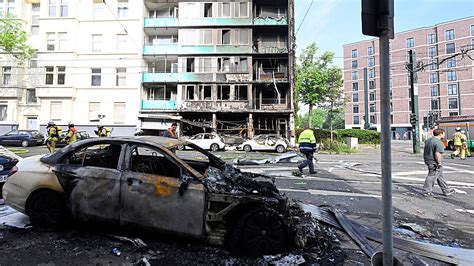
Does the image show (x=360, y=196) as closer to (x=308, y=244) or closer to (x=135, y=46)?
(x=308, y=244)

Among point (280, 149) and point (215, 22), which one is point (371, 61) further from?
point (280, 149)

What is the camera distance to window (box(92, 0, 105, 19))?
29686 millimetres

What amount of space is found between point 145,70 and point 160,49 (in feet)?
8.85

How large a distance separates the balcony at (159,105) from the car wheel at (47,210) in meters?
24.6

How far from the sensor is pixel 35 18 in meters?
30.9

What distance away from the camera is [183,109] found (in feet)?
92.2

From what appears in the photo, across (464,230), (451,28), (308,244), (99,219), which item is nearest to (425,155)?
(464,230)

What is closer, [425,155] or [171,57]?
[425,155]

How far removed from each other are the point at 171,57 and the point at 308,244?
29242 mm

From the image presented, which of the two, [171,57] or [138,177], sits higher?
[171,57]

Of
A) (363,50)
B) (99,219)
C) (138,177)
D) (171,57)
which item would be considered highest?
(363,50)

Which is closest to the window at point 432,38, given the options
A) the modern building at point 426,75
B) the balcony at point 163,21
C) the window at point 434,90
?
the modern building at point 426,75

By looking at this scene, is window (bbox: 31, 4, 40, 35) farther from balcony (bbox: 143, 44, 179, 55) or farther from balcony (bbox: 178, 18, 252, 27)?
balcony (bbox: 178, 18, 252, 27)

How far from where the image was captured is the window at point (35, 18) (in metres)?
30.6
